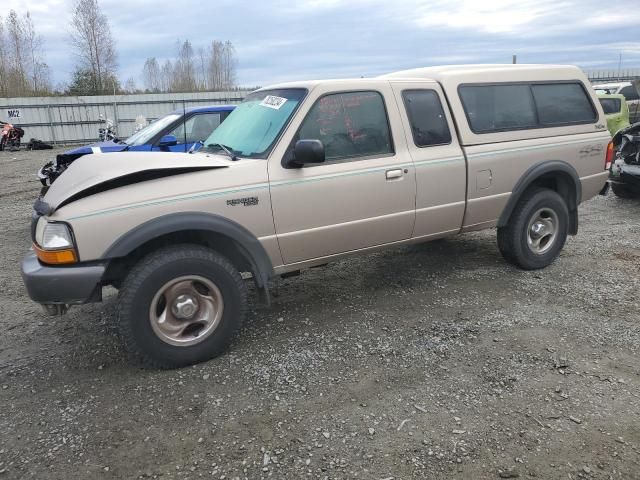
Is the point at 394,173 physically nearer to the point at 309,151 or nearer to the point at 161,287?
the point at 309,151

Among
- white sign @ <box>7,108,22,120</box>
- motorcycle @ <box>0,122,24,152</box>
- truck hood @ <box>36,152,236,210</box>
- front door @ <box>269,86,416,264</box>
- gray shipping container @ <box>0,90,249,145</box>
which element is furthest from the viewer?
gray shipping container @ <box>0,90,249,145</box>

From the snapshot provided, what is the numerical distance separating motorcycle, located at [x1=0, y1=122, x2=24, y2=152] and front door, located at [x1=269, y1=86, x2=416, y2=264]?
838 inches

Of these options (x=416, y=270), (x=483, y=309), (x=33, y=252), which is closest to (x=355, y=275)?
(x=416, y=270)

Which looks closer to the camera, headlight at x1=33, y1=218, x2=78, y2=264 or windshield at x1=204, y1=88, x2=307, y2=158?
headlight at x1=33, y1=218, x2=78, y2=264

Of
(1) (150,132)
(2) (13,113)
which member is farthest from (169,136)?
(2) (13,113)

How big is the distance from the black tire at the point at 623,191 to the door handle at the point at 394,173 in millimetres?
6538

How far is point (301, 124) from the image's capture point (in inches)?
152

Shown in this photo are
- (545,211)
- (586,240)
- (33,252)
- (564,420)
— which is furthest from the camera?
(586,240)

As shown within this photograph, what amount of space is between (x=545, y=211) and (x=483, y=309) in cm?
160

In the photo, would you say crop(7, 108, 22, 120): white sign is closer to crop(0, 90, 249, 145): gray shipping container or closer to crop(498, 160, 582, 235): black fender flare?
crop(0, 90, 249, 145): gray shipping container

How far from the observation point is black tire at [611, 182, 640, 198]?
8852mm

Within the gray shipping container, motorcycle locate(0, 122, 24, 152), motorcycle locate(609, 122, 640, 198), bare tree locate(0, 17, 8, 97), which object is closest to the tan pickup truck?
motorcycle locate(609, 122, 640, 198)

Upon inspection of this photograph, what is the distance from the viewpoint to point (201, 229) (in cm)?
343

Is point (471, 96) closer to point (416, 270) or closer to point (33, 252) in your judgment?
point (416, 270)
